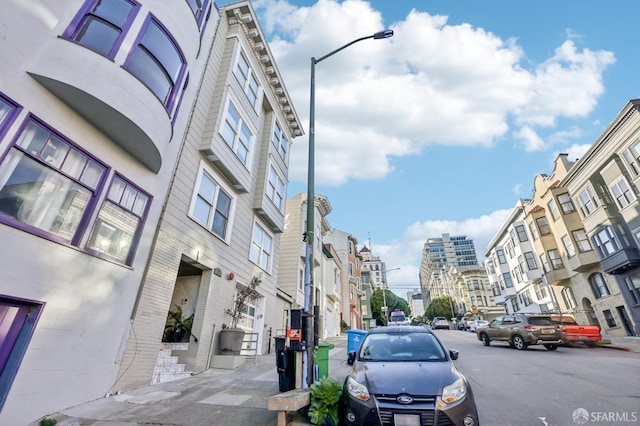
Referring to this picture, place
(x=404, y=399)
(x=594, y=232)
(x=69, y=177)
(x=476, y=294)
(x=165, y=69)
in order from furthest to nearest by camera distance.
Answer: (x=476, y=294), (x=594, y=232), (x=165, y=69), (x=69, y=177), (x=404, y=399)

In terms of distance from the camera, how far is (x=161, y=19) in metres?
7.69

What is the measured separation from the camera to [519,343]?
48.6ft

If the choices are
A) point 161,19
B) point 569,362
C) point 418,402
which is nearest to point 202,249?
point 161,19

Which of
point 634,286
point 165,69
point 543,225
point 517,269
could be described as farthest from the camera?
point 517,269

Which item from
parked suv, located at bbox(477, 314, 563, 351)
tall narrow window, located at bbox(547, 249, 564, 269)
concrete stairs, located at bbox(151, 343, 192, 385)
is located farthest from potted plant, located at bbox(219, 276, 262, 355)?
tall narrow window, located at bbox(547, 249, 564, 269)

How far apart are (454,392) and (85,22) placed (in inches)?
391

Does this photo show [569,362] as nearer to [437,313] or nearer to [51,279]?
[51,279]

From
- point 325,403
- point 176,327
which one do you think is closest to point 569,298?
point 325,403

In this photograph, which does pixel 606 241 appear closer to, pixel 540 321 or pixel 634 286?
pixel 634 286

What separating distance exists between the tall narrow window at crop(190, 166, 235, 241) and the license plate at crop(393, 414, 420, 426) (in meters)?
8.02

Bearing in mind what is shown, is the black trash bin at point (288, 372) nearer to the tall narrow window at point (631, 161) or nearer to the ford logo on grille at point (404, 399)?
the ford logo on grille at point (404, 399)

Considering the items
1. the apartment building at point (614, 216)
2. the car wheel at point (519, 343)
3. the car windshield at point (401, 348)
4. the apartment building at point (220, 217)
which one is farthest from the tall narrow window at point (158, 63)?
the apartment building at point (614, 216)

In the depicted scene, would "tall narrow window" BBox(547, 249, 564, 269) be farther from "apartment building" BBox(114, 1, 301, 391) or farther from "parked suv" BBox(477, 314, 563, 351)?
"apartment building" BBox(114, 1, 301, 391)

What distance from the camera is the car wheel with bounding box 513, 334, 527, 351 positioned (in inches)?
576
